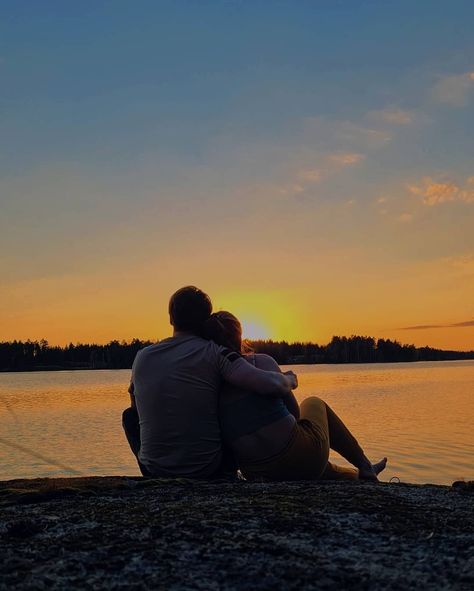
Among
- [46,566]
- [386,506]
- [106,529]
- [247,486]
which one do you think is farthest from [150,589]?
[247,486]

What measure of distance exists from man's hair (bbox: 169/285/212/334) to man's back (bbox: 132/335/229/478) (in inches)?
3.8

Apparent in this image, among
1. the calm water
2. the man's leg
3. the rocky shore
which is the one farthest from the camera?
the calm water

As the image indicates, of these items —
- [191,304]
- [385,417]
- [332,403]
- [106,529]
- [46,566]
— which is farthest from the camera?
[332,403]

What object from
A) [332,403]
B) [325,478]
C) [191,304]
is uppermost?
[191,304]

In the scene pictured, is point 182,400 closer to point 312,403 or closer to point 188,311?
point 188,311

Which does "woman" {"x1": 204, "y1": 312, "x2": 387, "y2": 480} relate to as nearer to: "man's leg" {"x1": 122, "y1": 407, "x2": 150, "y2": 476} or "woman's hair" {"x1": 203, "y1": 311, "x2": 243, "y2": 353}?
"woman's hair" {"x1": 203, "y1": 311, "x2": 243, "y2": 353}

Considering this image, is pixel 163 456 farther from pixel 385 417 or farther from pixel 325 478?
pixel 385 417

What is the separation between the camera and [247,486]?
444cm

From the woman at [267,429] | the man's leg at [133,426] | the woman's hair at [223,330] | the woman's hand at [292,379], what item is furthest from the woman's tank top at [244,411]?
the man's leg at [133,426]

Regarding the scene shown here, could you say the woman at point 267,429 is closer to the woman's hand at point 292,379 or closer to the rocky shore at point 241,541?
A: the woman's hand at point 292,379

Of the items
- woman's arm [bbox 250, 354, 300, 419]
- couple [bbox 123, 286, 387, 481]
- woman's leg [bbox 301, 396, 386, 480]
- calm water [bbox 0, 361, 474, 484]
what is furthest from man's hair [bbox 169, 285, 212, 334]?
calm water [bbox 0, 361, 474, 484]

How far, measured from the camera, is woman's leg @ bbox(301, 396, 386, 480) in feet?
16.9

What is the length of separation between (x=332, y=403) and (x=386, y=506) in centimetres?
2939

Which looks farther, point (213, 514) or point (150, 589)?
point (213, 514)
